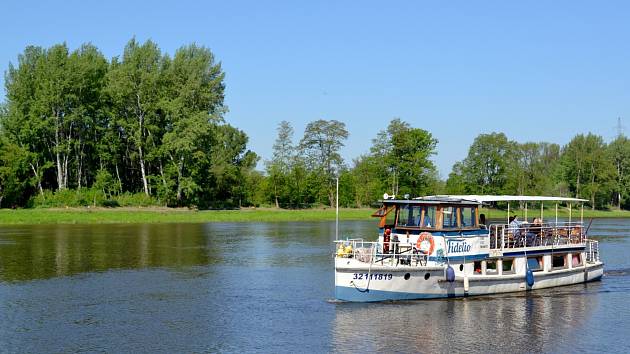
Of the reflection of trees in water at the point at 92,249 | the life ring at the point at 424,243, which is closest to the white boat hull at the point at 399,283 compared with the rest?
the life ring at the point at 424,243

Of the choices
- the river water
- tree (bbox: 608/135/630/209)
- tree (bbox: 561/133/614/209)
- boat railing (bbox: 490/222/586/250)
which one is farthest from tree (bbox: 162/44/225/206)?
tree (bbox: 608/135/630/209)

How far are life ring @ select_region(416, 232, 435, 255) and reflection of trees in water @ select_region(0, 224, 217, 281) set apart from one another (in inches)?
771

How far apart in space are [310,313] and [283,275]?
1187 centimetres

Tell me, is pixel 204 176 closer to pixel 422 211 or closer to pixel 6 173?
pixel 6 173

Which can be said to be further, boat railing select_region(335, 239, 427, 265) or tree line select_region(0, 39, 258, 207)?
tree line select_region(0, 39, 258, 207)

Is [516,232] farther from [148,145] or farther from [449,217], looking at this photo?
[148,145]

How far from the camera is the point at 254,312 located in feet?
99.2

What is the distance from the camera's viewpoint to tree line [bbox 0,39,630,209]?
94.8 meters

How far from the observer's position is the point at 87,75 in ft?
318

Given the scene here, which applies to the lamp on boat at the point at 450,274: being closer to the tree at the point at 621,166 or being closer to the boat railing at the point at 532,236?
the boat railing at the point at 532,236

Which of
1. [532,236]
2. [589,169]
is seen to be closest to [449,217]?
[532,236]

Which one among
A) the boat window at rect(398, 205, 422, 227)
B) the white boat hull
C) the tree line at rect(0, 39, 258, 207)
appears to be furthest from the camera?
the tree line at rect(0, 39, 258, 207)

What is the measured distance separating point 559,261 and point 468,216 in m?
8.63

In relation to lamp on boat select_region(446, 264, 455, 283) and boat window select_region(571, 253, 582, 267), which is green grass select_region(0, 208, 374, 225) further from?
lamp on boat select_region(446, 264, 455, 283)
